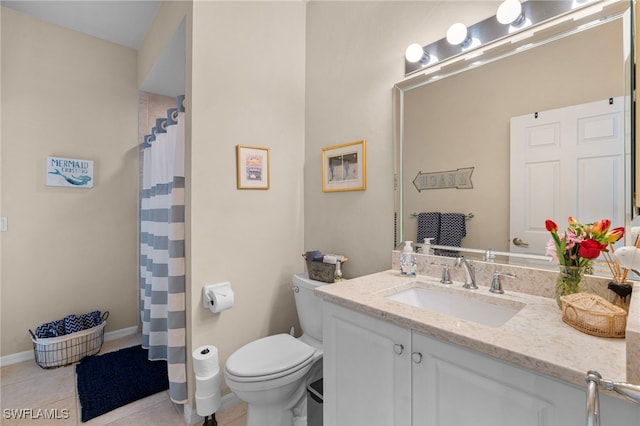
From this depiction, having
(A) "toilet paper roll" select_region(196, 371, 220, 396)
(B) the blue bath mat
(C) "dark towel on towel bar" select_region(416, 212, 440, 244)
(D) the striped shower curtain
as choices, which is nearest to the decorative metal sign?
(C) "dark towel on towel bar" select_region(416, 212, 440, 244)

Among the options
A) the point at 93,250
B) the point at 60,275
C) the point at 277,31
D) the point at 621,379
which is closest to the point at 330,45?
the point at 277,31

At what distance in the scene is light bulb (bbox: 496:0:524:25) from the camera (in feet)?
3.85

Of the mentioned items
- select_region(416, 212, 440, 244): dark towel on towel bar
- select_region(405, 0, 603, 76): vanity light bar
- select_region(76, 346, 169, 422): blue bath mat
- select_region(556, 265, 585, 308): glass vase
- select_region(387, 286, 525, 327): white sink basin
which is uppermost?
select_region(405, 0, 603, 76): vanity light bar

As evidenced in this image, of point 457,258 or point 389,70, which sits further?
point 389,70

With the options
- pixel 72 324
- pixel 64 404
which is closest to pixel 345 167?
pixel 64 404

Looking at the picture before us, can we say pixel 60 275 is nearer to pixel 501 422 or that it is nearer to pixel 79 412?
pixel 79 412

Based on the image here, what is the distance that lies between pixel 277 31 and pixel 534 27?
5.16ft

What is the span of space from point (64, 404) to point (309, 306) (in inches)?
66.3

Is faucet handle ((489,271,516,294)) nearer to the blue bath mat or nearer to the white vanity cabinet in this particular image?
the white vanity cabinet

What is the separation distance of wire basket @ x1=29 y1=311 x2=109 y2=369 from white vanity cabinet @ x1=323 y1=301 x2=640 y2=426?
7.46ft

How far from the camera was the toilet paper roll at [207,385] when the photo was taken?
5.20 ft

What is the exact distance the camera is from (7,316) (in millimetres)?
2328

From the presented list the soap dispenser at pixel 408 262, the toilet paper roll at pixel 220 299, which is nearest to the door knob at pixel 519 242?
the soap dispenser at pixel 408 262

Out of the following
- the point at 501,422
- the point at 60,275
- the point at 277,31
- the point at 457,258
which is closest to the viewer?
the point at 501,422
